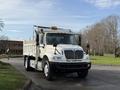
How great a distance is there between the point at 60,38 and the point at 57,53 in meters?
2.07

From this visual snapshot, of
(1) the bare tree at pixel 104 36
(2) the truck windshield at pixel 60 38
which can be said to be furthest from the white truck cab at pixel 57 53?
(1) the bare tree at pixel 104 36

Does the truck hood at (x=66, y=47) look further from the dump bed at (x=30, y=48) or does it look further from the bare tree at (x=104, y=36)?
the bare tree at (x=104, y=36)

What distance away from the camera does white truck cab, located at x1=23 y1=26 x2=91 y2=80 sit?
21766 millimetres

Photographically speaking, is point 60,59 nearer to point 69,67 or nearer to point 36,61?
point 69,67

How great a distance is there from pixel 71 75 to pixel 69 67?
3188mm

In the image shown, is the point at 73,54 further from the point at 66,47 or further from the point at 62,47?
the point at 62,47

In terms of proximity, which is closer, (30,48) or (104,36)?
(30,48)

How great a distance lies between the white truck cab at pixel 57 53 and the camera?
21.8 meters

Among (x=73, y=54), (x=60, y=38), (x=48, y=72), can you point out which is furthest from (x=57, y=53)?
(x=60, y=38)

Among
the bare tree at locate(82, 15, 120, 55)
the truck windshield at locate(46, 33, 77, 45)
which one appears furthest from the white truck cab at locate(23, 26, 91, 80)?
the bare tree at locate(82, 15, 120, 55)

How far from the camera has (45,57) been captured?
23.2m

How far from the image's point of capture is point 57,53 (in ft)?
72.2

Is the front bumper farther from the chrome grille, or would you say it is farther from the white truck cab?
the chrome grille

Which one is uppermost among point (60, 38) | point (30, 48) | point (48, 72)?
point (60, 38)
